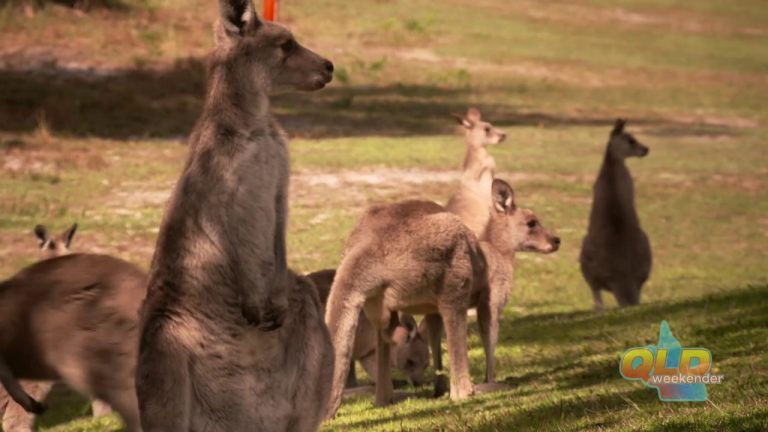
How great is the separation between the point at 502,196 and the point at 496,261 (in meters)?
1.03

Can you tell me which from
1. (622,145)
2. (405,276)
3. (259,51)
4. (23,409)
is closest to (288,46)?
(259,51)

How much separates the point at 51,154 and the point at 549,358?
10381 millimetres

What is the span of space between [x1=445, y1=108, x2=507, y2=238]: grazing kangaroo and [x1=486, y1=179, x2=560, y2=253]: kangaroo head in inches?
60.0

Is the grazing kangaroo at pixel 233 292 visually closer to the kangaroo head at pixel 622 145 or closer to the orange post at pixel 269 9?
the orange post at pixel 269 9

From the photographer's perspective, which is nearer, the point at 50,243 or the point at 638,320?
the point at 638,320

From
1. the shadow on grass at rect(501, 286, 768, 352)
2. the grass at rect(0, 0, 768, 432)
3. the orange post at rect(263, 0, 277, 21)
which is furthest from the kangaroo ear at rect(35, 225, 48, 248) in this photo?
the shadow on grass at rect(501, 286, 768, 352)

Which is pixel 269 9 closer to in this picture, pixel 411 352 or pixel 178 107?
pixel 411 352

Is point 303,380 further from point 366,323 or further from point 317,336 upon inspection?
point 366,323

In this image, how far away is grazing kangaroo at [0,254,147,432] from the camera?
6414mm

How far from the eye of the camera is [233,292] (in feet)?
17.4

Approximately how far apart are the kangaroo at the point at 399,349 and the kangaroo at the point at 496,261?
164 mm

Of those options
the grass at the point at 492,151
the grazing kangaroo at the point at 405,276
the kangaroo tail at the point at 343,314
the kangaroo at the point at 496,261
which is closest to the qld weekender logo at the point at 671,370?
the grass at the point at 492,151

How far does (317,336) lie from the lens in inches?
214

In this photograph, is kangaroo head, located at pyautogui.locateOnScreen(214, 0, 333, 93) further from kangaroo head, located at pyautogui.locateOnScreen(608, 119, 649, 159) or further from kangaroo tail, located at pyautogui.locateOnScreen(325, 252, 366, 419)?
kangaroo head, located at pyautogui.locateOnScreen(608, 119, 649, 159)
